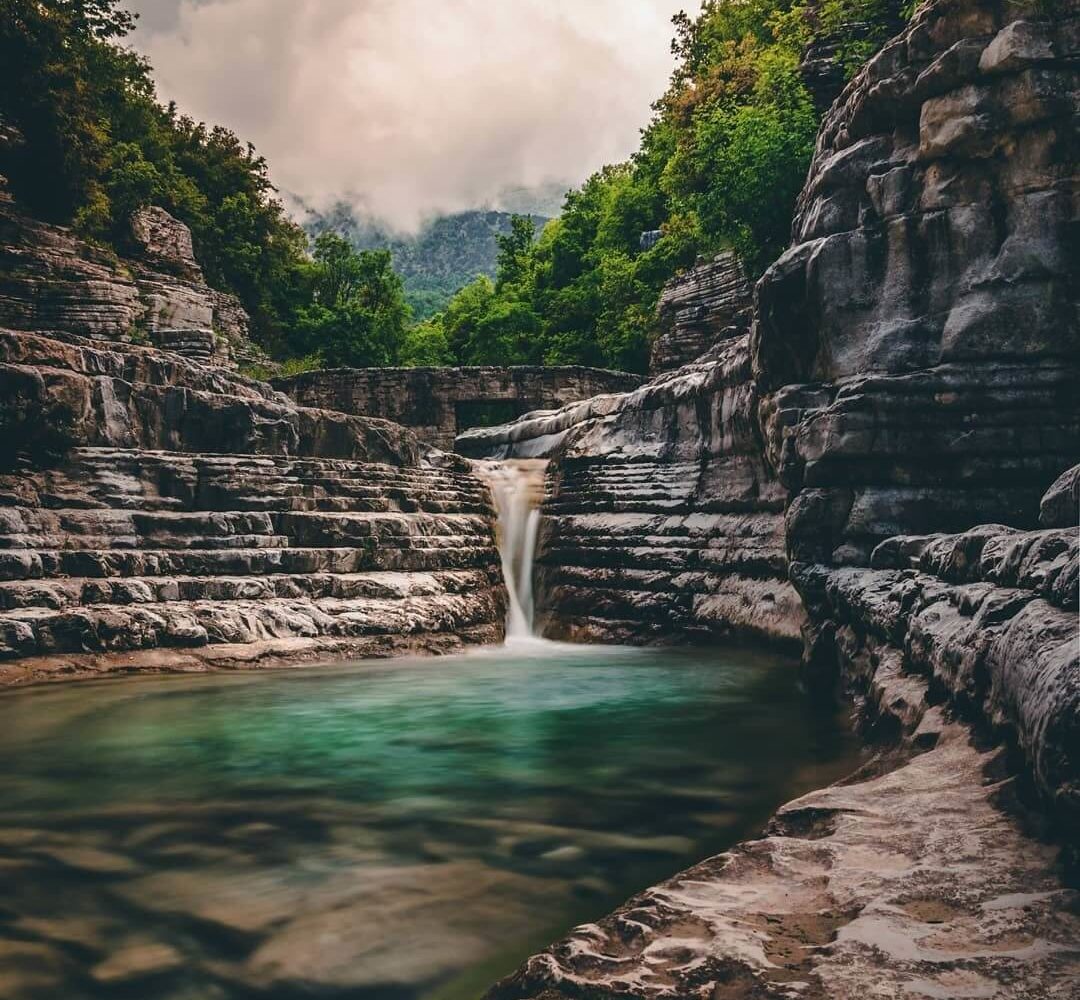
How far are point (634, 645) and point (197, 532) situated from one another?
5.33m

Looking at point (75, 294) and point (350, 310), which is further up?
point (350, 310)

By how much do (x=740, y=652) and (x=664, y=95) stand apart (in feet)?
89.1

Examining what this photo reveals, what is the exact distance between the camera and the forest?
17.3 metres

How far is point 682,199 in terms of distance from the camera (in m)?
22.6

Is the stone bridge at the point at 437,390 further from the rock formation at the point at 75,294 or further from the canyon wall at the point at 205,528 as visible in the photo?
the canyon wall at the point at 205,528

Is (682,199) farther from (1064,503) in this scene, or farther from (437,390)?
(1064,503)

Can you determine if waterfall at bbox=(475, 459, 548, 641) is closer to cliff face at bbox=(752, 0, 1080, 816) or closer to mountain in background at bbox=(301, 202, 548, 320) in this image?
cliff face at bbox=(752, 0, 1080, 816)

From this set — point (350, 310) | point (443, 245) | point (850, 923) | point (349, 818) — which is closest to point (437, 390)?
point (350, 310)

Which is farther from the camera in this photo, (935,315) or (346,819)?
(935,315)

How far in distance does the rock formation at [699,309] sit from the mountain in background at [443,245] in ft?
361

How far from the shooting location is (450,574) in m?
10.8

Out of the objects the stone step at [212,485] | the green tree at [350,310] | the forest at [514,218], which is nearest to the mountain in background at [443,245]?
the green tree at [350,310]

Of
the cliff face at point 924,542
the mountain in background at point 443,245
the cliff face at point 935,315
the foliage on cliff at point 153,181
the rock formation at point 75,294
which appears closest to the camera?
the cliff face at point 924,542

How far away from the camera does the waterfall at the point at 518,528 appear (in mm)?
12242
